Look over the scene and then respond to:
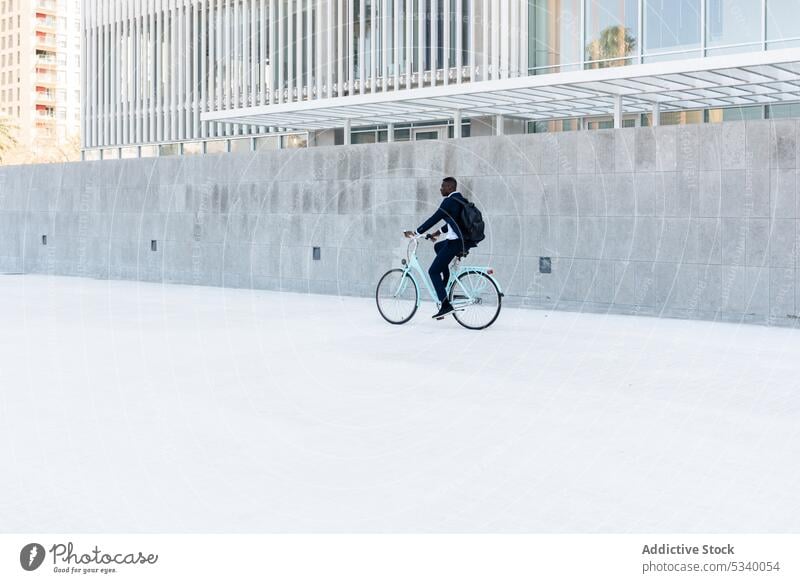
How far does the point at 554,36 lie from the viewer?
76.3ft

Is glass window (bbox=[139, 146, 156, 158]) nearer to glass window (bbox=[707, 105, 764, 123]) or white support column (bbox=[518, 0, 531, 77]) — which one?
white support column (bbox=[518, 0, 531, 77])

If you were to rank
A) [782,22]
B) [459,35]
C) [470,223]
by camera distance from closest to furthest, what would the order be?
[470,223] → [782,22] → [459,35]

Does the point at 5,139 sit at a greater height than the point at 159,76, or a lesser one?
greater

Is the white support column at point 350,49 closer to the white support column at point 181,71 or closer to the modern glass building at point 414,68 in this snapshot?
the modern glass building at point 414,68

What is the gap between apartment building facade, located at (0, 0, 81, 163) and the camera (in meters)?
120

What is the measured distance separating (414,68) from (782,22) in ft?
30.4

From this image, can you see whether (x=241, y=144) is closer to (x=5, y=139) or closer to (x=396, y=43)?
(x=396, y=43)

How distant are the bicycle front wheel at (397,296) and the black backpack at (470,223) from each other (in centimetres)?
95

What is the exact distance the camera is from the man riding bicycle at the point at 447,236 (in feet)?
39.4

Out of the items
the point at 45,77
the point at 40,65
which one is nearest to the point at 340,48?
the point at 45,77

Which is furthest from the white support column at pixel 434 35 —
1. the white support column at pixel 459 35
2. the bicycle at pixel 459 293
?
the bicycle at pixel 459 293

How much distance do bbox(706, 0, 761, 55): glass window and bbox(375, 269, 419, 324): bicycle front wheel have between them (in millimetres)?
10355

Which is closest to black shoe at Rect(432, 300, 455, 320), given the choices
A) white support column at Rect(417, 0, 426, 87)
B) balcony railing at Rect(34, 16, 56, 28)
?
white support column at Rect(417, 0, 426, 87)

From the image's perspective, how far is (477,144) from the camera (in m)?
16.0
